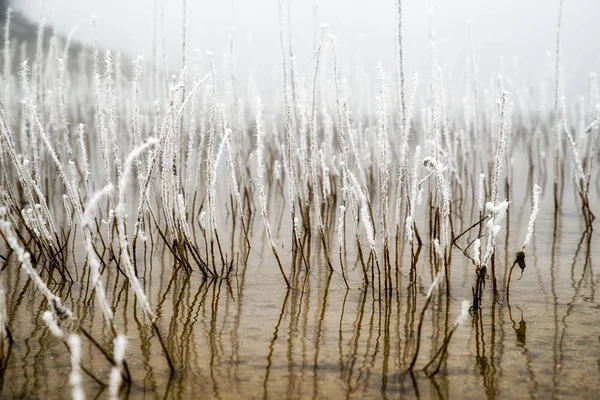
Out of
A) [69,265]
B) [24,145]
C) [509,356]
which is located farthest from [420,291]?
[24,145]

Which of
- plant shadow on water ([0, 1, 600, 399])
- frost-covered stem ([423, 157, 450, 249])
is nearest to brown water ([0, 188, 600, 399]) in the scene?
plant shadow on water ([0, 1, 600, 399])

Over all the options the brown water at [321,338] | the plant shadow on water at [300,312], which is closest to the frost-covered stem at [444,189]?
the plant shadow on water at [300,312]

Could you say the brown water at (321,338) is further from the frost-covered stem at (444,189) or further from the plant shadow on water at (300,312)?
the frost-covered stem at (444,189)

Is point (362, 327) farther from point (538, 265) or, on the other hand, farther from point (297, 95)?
point (297, 95)

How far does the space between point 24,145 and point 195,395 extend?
1551 millimetres

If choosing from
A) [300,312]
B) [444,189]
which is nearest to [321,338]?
[300,312]

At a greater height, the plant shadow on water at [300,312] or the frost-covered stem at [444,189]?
the frost-covered stem at [444,189]

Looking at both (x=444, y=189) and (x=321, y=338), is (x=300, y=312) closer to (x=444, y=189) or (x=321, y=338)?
(x=321, y=338)

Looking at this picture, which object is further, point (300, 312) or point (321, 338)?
point (300, 312)

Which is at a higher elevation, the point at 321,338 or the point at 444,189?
the point at 444,189

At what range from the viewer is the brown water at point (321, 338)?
0.87 metres

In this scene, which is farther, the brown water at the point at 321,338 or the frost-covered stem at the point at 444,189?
the frost-covered stem at the point at 444,189

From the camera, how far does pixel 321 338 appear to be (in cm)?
107

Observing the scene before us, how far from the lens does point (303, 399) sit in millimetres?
841
